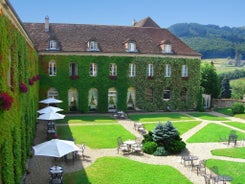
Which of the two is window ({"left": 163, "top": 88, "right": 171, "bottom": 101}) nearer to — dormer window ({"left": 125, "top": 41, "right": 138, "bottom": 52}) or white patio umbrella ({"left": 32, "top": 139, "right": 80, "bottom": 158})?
dormer window ({"left": 125, "top": 41, "right": 138, "bottom": 52})

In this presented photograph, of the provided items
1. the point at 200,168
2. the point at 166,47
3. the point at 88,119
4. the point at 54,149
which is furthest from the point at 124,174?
the point at 166,47

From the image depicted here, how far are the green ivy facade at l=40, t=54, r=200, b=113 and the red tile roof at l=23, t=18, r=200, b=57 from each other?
1205mm

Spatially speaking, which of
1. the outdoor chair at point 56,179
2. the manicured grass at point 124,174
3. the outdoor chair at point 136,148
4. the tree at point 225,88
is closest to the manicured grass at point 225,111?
the outdoor chair at point 136,148

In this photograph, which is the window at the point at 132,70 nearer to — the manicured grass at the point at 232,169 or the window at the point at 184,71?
the window at the point at 184,71

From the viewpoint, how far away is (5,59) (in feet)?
37.6

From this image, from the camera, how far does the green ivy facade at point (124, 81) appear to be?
4028 cm

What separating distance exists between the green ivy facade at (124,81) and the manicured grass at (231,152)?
2032 cm

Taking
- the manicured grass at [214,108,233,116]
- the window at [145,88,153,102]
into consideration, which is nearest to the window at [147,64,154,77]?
the window at [145,88,153,102]

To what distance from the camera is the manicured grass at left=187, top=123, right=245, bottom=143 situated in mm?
27391

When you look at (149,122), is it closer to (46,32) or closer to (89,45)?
(89,45)

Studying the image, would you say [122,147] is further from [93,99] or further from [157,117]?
[93,99]

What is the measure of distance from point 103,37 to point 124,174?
27.6m

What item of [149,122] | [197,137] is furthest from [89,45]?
[197,137]

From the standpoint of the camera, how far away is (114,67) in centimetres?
4225
